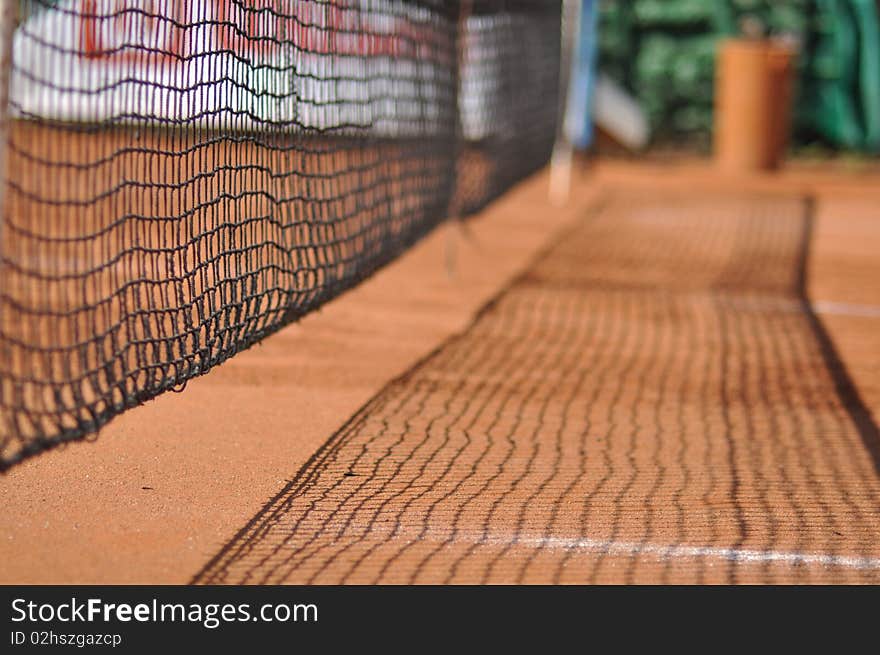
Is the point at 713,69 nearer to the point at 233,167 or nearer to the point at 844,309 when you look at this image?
the point at 844,309

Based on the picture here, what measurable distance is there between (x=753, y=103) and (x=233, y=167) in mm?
12629

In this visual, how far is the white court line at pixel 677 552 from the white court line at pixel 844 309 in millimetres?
5017

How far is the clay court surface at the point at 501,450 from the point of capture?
15.6 feet

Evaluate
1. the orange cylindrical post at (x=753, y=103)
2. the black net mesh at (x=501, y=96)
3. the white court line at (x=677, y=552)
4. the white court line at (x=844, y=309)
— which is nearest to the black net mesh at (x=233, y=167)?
the black net mesh at (x=501, y=96)

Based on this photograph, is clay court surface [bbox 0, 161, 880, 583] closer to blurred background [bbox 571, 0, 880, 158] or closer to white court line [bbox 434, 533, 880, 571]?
white court line [bbox 434, 533, 880, 571]

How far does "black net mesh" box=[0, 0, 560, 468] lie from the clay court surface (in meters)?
0.45

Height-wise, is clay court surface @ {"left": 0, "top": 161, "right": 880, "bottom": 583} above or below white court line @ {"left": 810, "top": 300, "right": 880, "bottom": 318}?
above

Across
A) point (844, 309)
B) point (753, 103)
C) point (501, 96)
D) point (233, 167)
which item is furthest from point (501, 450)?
point (753, 103)

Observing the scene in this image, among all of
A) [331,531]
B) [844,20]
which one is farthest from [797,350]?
[844,20]

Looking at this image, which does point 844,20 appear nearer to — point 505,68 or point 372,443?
point 505,68

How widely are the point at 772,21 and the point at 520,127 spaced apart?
783cm

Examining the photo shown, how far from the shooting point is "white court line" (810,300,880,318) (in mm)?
9712

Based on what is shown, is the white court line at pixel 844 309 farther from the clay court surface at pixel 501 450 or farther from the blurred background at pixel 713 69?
the blurred background at pixel 713 69

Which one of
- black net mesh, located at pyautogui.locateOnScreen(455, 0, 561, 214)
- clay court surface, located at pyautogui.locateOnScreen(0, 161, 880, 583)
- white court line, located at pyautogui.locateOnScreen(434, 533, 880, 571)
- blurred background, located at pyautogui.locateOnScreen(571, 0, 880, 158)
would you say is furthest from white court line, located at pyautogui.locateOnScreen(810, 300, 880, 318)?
blurred background, located at pyautogui.locateOnScreen(571, 0, 880, 158)
